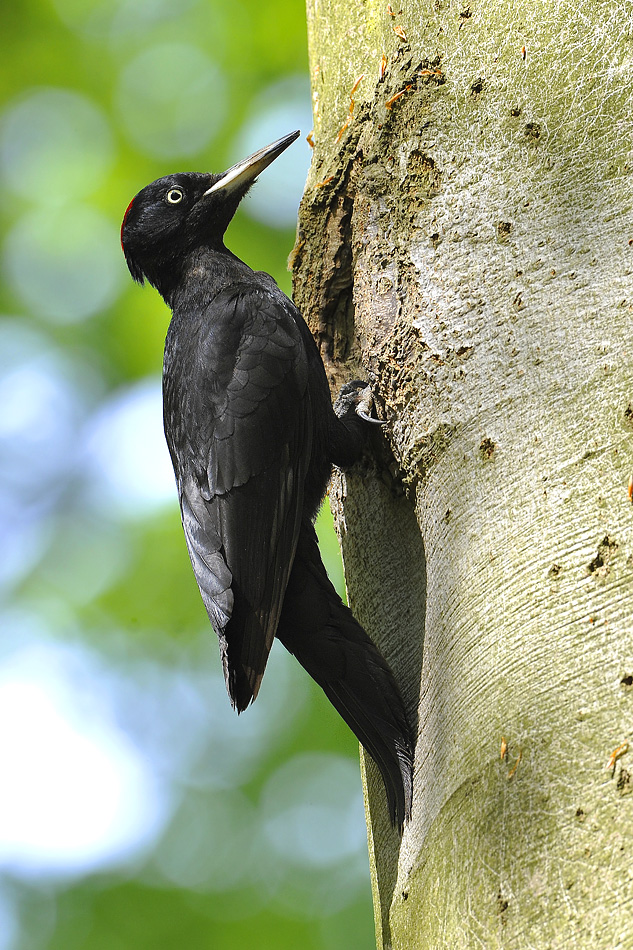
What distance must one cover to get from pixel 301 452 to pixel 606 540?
52.6 inches

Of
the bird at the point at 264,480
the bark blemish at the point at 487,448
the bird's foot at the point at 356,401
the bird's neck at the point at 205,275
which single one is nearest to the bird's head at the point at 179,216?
the bird's neck at the point at 205,275

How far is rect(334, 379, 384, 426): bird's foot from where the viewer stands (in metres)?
2.67

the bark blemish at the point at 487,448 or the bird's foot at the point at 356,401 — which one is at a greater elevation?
the bird's foot at the point at 356,401

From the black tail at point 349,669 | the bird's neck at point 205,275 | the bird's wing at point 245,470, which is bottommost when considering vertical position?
the black tail at point 349,669

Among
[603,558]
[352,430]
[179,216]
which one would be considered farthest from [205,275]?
[603,558]

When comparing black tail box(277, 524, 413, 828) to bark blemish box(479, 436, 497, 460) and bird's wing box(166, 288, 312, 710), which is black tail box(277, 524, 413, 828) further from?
bark blemish box(479, 436, 497, 460)

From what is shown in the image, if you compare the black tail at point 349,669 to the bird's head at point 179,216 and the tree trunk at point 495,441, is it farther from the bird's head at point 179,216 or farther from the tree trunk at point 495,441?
the bird's head at point 179,216

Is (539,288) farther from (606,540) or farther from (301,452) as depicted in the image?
(301,452)

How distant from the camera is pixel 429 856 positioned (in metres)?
1.65

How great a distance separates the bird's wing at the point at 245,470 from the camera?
2.37 meters

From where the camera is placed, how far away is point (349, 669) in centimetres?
226

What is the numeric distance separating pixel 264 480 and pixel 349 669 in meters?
0.61

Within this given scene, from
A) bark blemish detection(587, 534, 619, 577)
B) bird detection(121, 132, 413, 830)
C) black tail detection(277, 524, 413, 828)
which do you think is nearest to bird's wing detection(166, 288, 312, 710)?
bird detection(121, 132, 413, 830)

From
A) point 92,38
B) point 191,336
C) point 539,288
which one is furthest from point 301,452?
point 92,38
